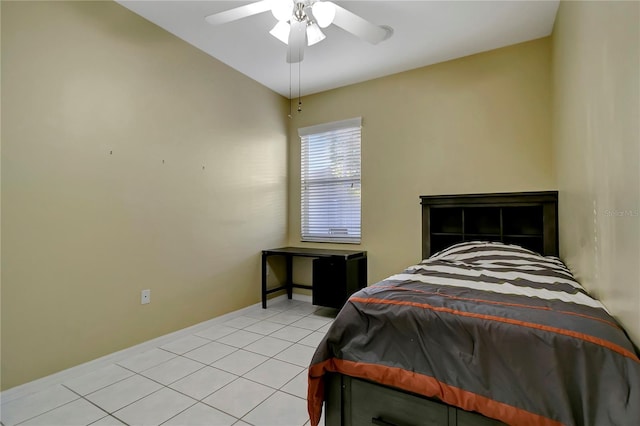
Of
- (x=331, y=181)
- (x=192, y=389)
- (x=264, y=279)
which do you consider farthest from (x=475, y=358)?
(x=331, y=181)

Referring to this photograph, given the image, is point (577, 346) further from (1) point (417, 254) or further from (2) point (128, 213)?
(2) point (128, 213)

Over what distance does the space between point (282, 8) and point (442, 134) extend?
2054 millimetres

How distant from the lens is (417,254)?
3.34 m

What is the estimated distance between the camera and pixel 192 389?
1.94 meters

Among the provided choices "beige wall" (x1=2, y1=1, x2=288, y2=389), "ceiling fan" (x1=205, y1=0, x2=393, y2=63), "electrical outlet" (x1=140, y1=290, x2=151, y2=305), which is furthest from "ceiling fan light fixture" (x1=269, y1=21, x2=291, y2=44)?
"electrical outlet" (x1=140, y1=290, x2=151, y2=305)

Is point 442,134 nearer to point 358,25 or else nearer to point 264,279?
point 358,25

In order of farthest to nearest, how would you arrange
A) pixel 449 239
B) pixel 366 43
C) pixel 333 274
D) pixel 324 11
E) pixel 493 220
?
pixel 333 274 → pixel 449 239 → pixel 493 220 → pixel 366 43 → pixel 324 11

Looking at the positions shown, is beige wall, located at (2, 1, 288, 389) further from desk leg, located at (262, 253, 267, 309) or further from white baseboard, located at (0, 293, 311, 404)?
desk leg, located at (262, 253, 267, 309)

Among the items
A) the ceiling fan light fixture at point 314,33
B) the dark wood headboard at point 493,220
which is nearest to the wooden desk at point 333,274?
the dark wood headboard at point 493,220

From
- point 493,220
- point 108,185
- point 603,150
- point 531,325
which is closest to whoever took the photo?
point 531,325

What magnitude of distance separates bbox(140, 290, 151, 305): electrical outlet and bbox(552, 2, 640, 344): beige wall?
2.93m

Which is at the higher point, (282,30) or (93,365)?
(282,30)

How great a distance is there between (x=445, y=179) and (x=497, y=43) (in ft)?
4.38

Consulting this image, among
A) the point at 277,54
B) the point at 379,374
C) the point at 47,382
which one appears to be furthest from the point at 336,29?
the point at 47,382
